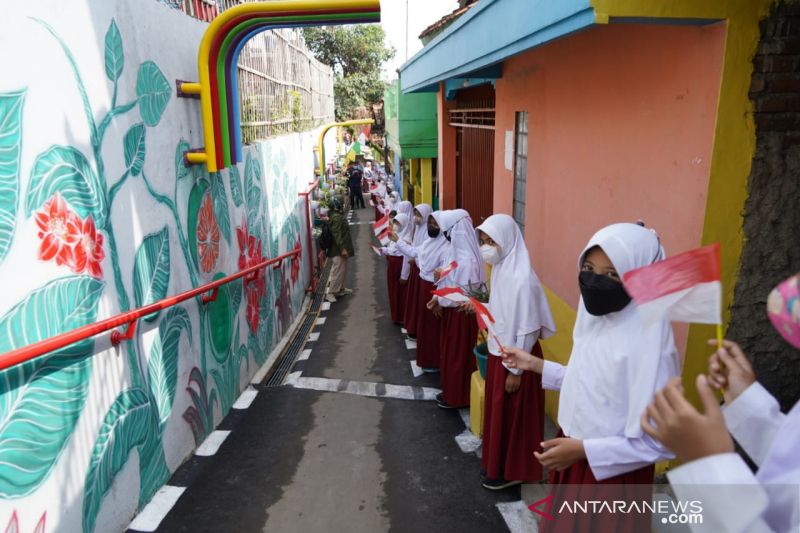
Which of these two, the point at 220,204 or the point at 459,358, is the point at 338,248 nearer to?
the point at 220,204

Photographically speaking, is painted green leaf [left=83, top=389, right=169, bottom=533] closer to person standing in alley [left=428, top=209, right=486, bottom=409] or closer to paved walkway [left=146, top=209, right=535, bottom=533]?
paved walkway [left=146, top=209, right=535, bottom=533]

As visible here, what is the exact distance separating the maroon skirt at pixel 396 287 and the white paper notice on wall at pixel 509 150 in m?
2.36

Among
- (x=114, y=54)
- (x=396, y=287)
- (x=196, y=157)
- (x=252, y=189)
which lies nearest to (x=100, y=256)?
(x=114, y=54)

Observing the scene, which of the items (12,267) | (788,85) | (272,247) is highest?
(788,85)

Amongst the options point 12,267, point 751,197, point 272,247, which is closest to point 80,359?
point 12,267

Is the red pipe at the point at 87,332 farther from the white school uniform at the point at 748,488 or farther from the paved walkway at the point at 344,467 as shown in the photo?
the white school uniform at the point at 748,488

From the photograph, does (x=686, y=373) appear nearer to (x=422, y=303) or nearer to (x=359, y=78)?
(x=422, y=303)

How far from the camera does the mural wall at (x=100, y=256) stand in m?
2.34

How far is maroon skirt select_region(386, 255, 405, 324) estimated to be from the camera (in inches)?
299

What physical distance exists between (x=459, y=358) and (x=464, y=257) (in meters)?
0.94

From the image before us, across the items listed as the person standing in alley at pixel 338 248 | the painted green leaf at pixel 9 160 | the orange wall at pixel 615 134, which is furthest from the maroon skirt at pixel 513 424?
the person standing in alley at pixel 338 248

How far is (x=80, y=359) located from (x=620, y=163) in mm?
3268

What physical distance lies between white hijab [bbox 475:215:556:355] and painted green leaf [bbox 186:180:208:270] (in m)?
2.22

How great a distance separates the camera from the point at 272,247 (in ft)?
22.4
